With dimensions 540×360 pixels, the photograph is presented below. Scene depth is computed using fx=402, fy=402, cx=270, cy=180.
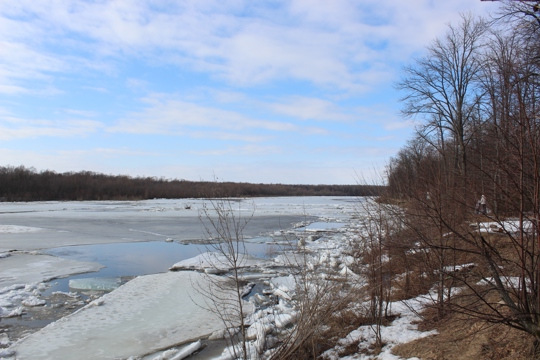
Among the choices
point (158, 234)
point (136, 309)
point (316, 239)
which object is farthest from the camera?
point (158, 234)

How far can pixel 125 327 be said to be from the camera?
738 centimetres

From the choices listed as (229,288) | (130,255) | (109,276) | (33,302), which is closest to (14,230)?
(130,255)

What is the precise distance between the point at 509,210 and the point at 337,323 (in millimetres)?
3851

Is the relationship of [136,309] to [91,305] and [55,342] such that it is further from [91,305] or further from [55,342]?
[55,342]

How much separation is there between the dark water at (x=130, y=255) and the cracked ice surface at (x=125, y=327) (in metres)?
2.31

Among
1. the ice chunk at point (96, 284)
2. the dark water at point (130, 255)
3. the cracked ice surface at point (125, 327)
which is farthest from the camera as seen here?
the dark water at point (130, 255)

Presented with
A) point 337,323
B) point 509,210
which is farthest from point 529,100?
point 337,323

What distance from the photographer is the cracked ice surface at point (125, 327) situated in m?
6.32

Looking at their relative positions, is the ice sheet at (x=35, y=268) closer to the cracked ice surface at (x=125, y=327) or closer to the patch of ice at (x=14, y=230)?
the cracked ice surface at (x=125, y=327)

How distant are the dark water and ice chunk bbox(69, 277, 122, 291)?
8.0 inches

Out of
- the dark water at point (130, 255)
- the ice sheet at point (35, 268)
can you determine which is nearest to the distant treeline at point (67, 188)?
the dark water at point (130, 255)

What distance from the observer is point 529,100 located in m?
3.63

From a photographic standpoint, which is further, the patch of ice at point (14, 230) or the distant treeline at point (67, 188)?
the distant treeline at point (67, 188)

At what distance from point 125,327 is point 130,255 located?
8124 millimetres
